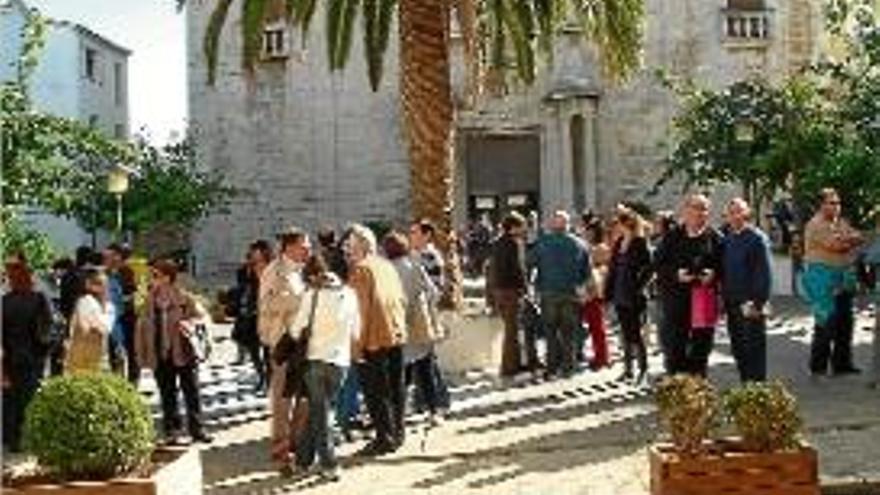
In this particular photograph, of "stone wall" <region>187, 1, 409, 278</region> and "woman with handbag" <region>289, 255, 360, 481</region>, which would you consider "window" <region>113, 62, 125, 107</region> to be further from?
"woman with handbag" <region>289, 255, 360, 481</region>

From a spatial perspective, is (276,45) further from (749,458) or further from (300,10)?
(749,458)

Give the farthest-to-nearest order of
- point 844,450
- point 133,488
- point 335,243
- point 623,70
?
point 623,70 → point 335,243 → point 844,450 → point 133,488

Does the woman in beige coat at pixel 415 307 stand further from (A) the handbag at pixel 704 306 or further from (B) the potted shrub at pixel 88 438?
(B) the potted shrub at pixel 88 438

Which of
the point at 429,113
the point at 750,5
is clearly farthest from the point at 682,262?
the point at 750,5

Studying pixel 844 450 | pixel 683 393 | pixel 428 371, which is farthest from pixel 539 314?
pixel 683 393

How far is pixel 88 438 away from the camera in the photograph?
8727mm

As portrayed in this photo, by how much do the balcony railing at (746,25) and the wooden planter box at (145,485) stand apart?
1203 inches

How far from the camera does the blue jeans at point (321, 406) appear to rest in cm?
1110

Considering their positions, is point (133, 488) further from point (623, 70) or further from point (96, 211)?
point (96, 211)

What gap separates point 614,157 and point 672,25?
3.27m

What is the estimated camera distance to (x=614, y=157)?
127ft

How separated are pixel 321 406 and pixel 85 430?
102 inches

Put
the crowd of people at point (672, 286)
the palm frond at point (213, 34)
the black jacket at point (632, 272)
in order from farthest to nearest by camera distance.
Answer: the palm frond at point (213, 34), the black jacket at point (632, 272), the crowd of people at point (672, 286)

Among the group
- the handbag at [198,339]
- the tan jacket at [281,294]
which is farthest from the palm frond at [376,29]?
the tan jacket at [281,294]
